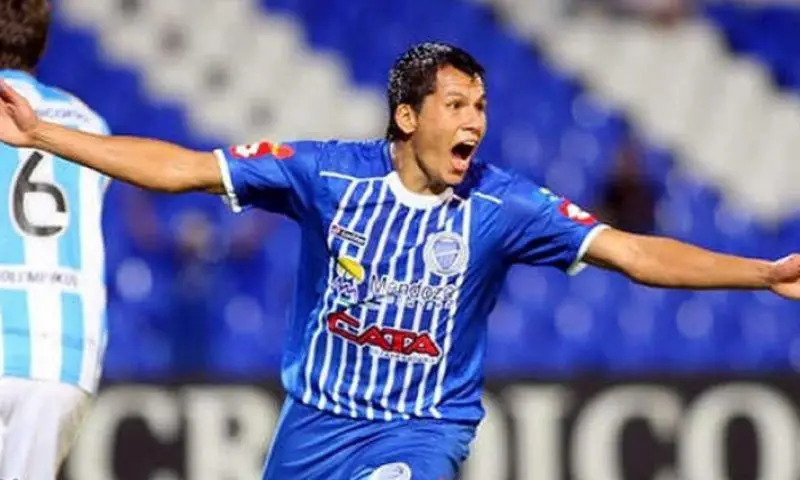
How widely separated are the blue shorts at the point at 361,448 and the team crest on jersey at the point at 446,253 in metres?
0.42

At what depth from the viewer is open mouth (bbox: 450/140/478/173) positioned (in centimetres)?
552

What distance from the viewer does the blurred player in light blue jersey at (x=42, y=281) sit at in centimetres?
567

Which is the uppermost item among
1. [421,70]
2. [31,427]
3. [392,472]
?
[421,70]

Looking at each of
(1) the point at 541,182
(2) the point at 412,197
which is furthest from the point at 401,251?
(1) the point at 541,182

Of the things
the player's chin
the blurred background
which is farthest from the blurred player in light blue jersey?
the blurred background

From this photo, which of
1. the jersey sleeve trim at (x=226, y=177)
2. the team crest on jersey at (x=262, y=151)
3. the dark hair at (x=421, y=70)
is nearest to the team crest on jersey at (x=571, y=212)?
the dark hair at (x=421, y=70)

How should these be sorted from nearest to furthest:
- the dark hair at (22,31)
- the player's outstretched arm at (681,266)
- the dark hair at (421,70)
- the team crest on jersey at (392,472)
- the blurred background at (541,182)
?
the player's outstretched arm at (681,266), the team crest on jersey at (392,472), the dark hair at (421,70), the dark hair at (22,31), the blurred background at (541,182)

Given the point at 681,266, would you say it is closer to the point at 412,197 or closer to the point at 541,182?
the point at 412,197

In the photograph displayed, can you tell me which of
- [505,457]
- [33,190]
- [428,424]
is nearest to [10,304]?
[33,190]

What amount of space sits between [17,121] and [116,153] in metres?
0.26

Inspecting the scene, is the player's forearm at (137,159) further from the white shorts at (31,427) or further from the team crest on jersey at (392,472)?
the team crest on jersey at (392,472)

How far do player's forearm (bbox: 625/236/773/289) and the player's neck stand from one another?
22.6 inches

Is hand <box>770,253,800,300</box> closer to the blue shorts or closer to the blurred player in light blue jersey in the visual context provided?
the blue shorts

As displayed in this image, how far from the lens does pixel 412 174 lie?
5.66 meters
